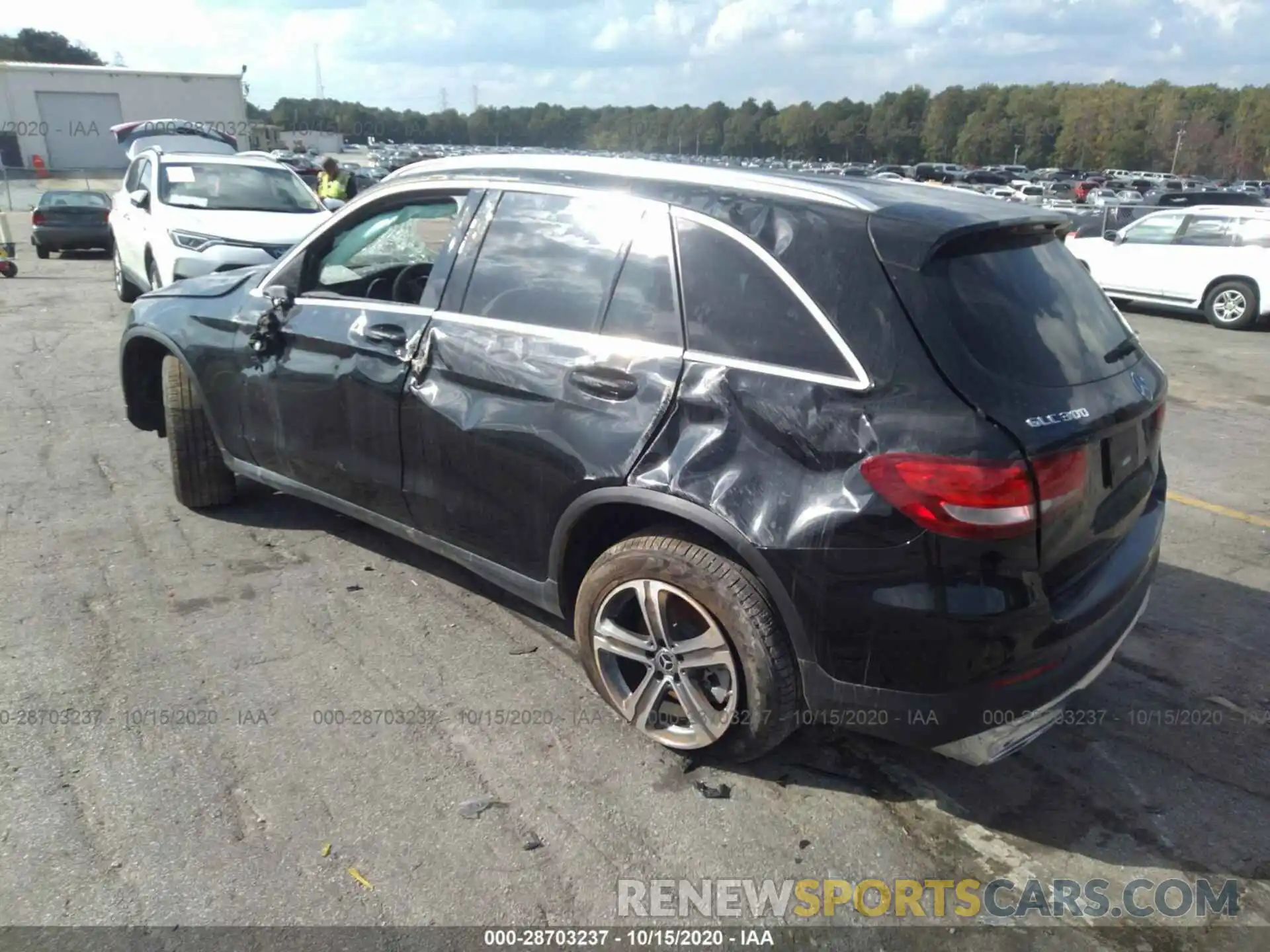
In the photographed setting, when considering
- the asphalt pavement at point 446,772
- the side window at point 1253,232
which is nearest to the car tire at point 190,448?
the asphalt pavement at point 446,772

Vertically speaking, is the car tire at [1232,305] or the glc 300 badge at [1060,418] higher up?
the glc 300 badge at [1060,418]

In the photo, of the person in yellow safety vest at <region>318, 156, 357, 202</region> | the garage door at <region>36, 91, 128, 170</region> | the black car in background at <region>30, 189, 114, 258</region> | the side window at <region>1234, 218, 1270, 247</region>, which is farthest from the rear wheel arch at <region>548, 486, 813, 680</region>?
the garage door at <region>36, 91, 128, 170</region>

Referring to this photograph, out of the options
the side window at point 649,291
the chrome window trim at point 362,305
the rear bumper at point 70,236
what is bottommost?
the rear bumper at point 70,236

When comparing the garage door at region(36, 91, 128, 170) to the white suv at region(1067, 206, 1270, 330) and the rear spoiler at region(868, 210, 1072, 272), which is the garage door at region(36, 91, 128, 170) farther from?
the rear spoiler at region(868, 210, 1072, 272)

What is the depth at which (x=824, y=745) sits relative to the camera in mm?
3277

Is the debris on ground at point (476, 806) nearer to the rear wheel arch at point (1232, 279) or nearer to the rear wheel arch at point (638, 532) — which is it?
the rear wheel arch at point (638, 532)

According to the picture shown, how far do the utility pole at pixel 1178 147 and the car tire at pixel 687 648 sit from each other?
101 m

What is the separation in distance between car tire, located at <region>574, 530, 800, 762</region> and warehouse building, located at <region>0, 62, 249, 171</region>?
53198 mm

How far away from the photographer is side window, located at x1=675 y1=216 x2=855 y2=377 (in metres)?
2.70

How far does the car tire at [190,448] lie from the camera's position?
484 centimetres

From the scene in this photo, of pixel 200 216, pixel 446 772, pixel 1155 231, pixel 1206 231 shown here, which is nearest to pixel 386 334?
pixel 446 772

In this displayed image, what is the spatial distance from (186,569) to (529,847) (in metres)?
2.55

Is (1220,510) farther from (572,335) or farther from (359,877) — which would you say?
(359,877)

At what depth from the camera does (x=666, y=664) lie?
3064mm
